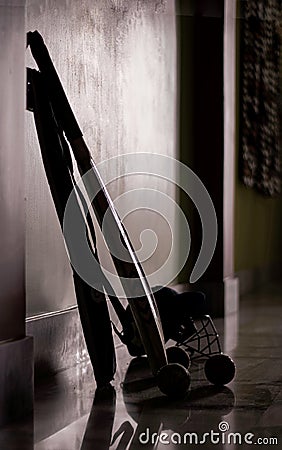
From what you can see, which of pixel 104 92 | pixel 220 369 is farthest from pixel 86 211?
pixel 104 92

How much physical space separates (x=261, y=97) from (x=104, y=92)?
13.2 feet

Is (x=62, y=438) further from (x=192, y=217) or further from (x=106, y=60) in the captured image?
(x=192, y=217)

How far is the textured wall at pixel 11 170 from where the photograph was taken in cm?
337

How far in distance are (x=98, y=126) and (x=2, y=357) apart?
1889 mm

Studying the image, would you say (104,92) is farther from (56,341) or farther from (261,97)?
(261,97)

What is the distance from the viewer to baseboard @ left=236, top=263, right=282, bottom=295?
324 inches

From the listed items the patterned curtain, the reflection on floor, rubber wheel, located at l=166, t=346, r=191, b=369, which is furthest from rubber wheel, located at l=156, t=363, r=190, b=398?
the patterned curtain

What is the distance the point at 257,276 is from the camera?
8820mm

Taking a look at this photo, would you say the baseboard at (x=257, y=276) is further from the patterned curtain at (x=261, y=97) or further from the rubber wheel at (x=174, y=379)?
the rubber wheel at (x=174, y=379)

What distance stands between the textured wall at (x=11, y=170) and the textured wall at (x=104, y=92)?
0.70 m

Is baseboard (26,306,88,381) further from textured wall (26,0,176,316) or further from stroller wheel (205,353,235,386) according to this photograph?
stroller wheel (205,353,235,386)

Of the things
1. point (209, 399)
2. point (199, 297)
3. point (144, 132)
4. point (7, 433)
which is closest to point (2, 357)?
point (7, 433)

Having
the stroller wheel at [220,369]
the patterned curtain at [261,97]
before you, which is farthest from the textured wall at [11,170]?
the patterned curtain at [261,97]

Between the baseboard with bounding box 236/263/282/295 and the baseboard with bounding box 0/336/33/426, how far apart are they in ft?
15.3
